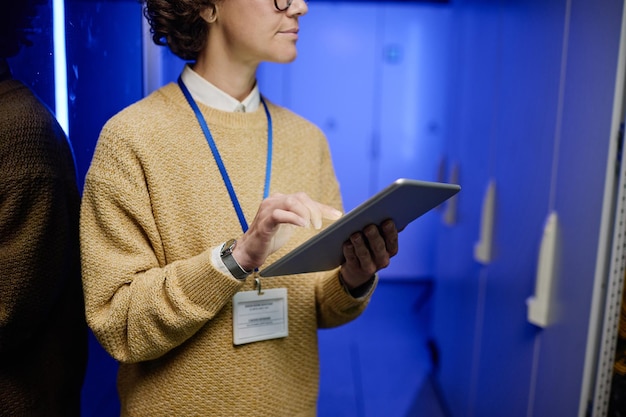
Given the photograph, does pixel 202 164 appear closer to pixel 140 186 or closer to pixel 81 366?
pixel 140 186

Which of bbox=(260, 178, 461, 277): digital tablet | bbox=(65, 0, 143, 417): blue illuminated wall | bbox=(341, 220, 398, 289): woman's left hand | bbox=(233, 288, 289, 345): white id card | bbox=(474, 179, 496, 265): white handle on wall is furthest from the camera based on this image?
bbox=(474, 179, 496, 265): white handle on wall

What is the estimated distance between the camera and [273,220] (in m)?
0.89

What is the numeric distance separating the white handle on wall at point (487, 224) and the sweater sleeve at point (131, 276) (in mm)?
1340

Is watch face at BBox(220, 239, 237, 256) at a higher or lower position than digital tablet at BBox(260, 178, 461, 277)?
lower

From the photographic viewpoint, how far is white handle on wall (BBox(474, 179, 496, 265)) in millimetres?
2070

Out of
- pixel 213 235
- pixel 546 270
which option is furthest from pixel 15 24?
pixel 546 270

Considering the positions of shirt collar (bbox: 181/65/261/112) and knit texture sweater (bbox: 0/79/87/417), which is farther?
shirt collar (bbox: 181/65/261/112)

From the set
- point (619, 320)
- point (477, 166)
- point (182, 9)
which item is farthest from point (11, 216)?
point (477, 166)

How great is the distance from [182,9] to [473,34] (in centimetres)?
168

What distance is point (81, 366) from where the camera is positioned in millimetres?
1226

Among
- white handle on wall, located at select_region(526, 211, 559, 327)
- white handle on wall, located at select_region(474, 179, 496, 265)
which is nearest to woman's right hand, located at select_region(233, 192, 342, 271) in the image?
white handle on wall, located at select_region(526, 211, 559, 327)

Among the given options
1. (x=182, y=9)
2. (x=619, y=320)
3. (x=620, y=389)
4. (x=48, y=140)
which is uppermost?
(x=182, y=9)

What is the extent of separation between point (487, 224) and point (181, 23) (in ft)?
4.52

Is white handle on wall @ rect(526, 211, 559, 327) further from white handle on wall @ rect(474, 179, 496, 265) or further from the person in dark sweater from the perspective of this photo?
the person in dark sweater
